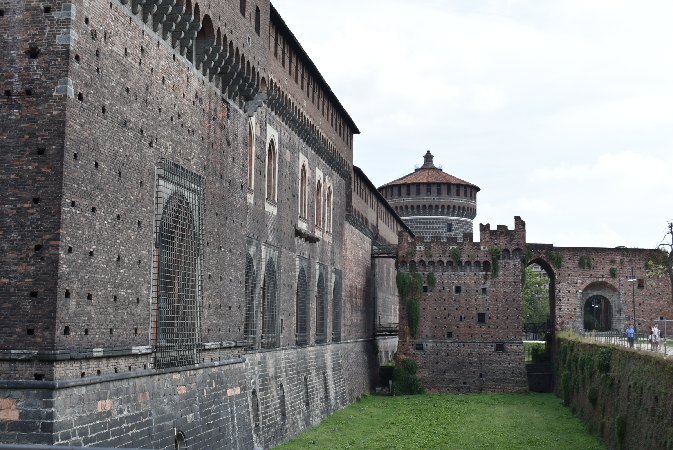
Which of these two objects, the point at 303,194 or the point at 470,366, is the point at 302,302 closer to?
the point at 303,194

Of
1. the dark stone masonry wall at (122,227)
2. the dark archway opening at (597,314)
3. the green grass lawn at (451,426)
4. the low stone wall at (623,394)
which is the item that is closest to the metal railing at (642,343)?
the low stone wall at (623,394)

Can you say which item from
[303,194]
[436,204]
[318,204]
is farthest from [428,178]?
[303,194]

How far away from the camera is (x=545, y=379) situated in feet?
122

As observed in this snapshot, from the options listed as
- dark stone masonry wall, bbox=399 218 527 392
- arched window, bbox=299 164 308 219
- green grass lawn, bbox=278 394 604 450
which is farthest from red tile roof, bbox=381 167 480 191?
arched window, bbox=299 164 308 219

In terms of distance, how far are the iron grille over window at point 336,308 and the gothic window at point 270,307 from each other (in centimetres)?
834

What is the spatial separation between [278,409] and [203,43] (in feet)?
33.7

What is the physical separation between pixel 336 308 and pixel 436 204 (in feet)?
86.0

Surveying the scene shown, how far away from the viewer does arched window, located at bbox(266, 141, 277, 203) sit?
73.5 feet

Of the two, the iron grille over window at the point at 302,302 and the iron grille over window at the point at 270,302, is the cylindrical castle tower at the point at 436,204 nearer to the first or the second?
the iron grille over window at the point at 302,302

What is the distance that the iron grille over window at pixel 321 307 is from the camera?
28578 mm

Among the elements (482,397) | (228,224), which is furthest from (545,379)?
(228,224)

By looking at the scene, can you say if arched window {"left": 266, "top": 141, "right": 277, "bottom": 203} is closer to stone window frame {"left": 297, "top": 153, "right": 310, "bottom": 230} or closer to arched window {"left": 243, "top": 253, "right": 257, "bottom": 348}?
arched window {"left": 243, "top": 253, "right": 257, "bottom": 348}

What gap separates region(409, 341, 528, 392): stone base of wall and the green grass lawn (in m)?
1.98

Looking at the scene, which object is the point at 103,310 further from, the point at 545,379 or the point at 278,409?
the point at 545,379
